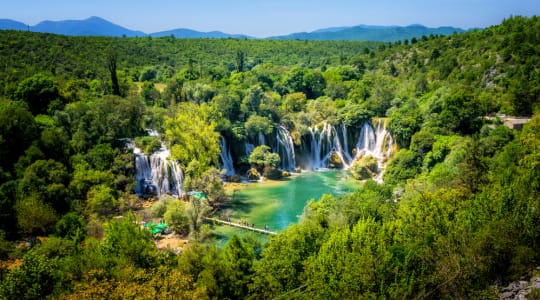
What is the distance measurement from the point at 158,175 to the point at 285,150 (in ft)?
54.5

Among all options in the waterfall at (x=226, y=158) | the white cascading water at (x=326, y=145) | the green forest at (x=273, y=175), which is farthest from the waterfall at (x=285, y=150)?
the waterfall at (x=226, y=158)

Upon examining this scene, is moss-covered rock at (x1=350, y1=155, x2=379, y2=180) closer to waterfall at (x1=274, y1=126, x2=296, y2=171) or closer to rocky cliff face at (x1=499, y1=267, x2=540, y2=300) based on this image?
waterfall at (x1=274, y1=126, x2=296, y2=171)

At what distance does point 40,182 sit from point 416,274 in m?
25.8

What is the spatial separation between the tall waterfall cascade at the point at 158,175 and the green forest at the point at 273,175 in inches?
41.5

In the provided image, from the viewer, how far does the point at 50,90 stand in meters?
43.0

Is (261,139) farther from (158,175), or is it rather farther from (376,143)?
(376,143)

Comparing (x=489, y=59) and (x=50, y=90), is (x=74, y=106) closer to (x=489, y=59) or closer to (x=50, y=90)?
(x=50, y=90)

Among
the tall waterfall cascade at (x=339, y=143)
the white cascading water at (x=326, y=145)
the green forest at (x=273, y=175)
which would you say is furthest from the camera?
the white cascading water at (x=326, y=145)

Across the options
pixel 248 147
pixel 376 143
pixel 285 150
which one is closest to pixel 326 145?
pixel 285 150

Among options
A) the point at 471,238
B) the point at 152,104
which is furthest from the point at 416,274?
the point at 152,104

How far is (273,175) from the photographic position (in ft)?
154

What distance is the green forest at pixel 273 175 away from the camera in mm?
17266

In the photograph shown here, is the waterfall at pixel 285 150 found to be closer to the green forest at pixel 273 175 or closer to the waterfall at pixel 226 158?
the green forest at pixel 273 175

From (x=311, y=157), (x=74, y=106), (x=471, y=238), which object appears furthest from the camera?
(x=311, y=157)
